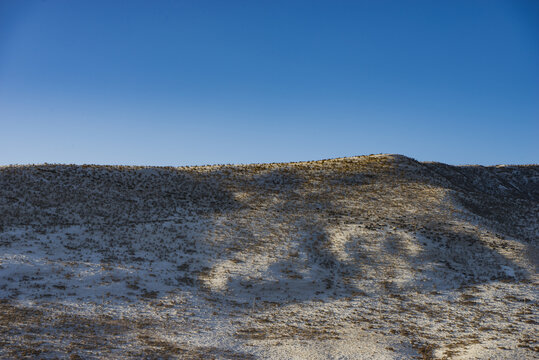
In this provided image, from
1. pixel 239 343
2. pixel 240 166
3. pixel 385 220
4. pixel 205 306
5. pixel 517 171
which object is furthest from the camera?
pixel 517 171

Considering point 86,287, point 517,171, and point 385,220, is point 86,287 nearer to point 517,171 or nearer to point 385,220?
point 385,220

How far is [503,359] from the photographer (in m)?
16.4

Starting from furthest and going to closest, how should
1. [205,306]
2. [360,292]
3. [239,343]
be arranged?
[360,292] → [205,306] → [239,343]

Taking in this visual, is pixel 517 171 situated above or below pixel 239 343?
above

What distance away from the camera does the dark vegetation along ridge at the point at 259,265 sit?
18344 millimetres

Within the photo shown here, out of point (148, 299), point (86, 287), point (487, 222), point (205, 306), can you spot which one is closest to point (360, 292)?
point (205, 306)

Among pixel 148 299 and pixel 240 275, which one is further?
pixel 240 275

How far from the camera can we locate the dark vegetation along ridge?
60.2 feet

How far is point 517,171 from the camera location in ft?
265

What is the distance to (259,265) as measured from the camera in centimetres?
2986

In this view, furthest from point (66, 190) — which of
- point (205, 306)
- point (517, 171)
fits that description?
point (517, 171)

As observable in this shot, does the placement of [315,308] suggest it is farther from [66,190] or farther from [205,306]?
[66,190]

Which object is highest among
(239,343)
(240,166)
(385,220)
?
(240,166)

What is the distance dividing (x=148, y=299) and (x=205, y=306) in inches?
126
